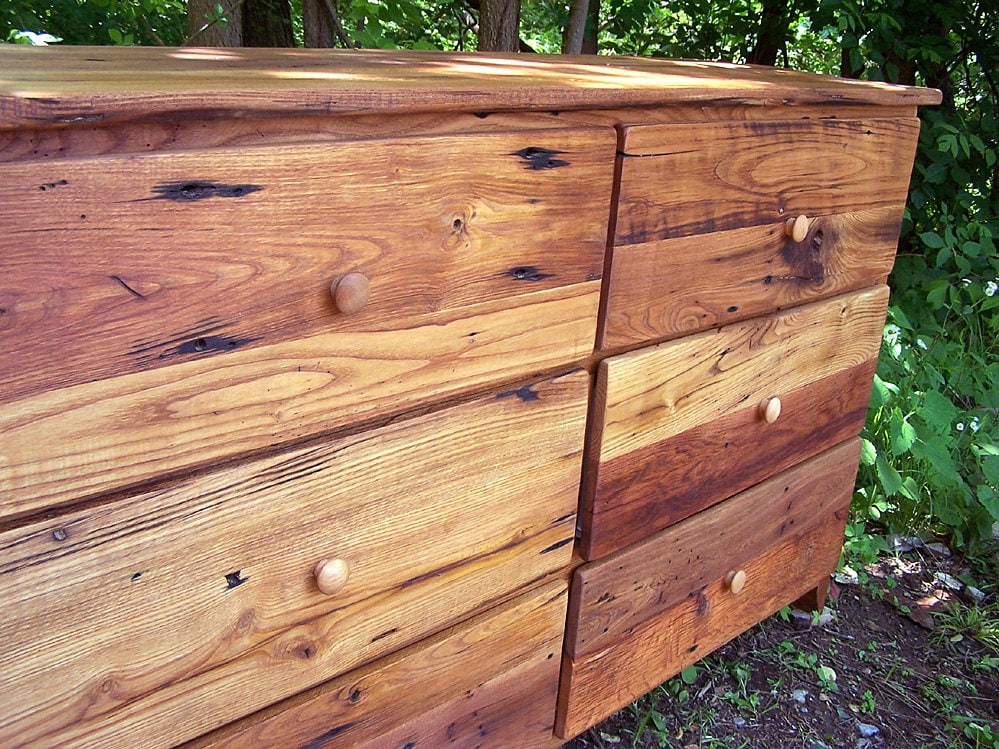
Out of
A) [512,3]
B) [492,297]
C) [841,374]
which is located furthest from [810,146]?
[512,3]

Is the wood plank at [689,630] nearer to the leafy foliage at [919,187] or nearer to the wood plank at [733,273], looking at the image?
the leafy foliage at [919,187]

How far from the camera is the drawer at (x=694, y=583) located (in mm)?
1486

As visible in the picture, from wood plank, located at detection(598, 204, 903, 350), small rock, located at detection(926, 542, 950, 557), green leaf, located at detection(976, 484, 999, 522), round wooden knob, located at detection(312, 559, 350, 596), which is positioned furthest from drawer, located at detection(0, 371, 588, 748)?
small rock, located at detection(926, 542, 950, 557)

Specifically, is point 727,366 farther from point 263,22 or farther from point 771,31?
point 263,22

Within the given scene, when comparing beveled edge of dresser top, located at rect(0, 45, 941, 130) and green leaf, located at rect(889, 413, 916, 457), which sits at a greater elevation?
beveled edge of dresser top, located at rect(0, 45, 941, 130)

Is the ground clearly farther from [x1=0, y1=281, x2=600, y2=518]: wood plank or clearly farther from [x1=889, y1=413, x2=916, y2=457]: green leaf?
[x1=0, y1=281, x2=600, y2=518]: wood plank

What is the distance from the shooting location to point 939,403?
2.38 m

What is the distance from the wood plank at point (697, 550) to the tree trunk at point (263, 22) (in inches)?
102

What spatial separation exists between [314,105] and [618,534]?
84 cm

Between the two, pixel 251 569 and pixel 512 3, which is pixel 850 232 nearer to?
pixel 251 569

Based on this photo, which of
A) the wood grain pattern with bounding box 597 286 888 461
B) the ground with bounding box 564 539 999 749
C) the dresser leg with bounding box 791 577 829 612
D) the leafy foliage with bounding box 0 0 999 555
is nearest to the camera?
the wood grain pattern with bounding box 597 286 888 461

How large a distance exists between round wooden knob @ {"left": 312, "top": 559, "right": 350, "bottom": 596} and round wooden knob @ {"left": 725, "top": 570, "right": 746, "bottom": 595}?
889mm

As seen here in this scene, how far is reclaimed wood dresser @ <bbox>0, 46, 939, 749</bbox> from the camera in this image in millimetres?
832

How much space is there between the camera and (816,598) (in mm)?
2148
